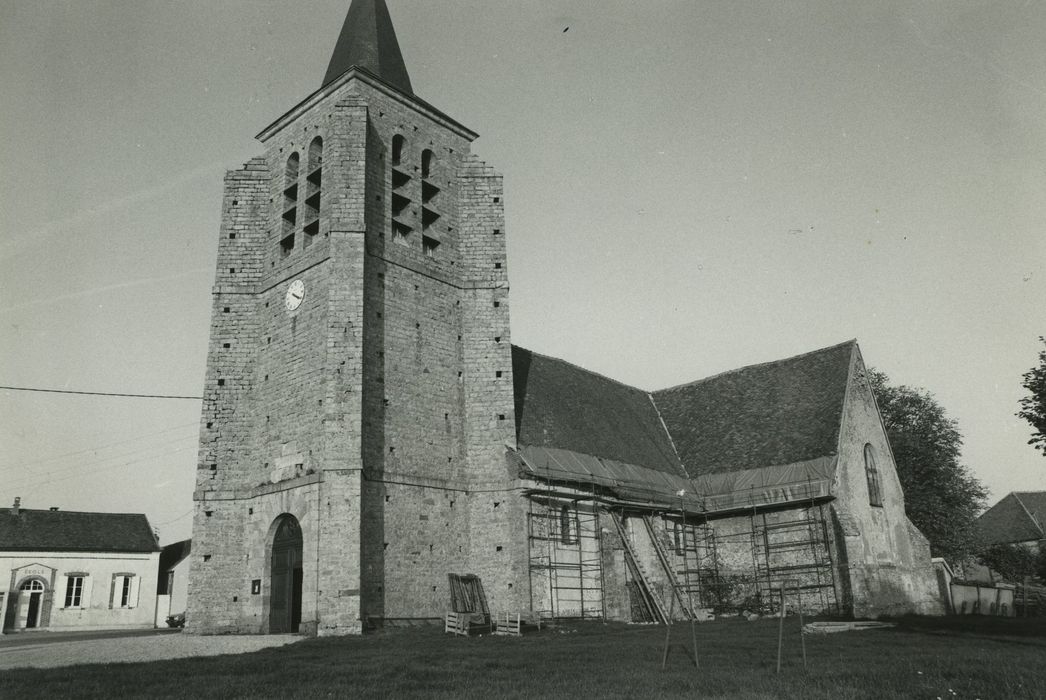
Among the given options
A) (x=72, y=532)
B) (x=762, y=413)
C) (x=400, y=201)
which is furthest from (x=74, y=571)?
(x=762, y=413)

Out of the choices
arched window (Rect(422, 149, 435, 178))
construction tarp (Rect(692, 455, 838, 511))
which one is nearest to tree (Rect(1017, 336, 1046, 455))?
construction tarp (Rect(692, 455, 838, 511))

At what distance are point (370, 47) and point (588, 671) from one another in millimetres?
21478

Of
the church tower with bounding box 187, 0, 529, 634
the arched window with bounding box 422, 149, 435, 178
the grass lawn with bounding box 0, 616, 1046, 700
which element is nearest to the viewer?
the grass lawn with bounding box 0, 616, 1046, 700

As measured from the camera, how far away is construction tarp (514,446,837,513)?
2355 centimetres

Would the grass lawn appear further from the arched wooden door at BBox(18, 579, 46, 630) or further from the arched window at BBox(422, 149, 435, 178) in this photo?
the arched wooden door at BBox(18, 579, 46, 630)

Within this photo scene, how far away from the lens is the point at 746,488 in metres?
26.7

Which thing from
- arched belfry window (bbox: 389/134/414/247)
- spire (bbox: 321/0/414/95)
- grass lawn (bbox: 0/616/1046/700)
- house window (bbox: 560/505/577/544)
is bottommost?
grass lawn (bbox: 0/616/1046/700)

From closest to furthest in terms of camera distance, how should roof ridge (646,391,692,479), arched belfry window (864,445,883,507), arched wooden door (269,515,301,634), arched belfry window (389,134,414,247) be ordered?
arched wooden door (269,515,301,634)
arched belfry window (389,134,414,247)
arched belfry window (864,445,883,507)
roof ridge (646,391,692,479)

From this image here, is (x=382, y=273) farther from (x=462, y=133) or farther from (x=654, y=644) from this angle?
(x=654, y=644)

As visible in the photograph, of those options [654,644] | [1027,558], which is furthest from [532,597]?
[1027,558]

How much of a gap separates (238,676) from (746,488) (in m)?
19.3

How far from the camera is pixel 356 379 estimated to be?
20.5m

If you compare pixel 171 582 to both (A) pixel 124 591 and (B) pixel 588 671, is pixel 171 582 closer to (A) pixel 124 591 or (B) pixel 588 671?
(A) pixel 124 591

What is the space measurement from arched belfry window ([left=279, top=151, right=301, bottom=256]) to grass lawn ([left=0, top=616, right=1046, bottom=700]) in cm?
1234
